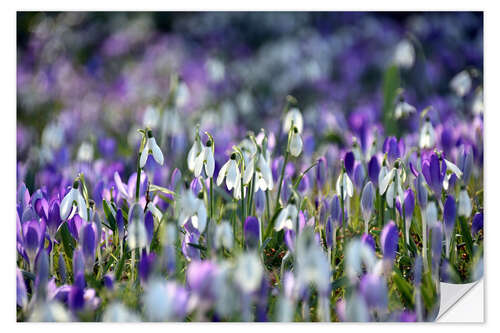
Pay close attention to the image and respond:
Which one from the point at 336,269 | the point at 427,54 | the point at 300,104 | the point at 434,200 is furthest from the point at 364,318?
the point at 427,54

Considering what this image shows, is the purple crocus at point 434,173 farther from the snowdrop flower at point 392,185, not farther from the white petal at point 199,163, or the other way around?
the white petal at point 199,163

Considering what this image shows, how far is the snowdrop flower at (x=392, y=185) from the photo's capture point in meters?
1.87

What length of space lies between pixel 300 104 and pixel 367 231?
1.89 m

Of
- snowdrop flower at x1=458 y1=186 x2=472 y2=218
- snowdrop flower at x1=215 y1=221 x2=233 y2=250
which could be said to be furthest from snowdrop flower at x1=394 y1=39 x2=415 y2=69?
snowdrop flower at x1=215 y1=221 x2=233 y2=250

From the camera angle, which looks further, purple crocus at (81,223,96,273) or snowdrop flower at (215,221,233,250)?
purple crocus at (81,223,96,273)

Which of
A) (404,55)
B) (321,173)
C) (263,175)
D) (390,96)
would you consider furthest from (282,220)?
(404,55)

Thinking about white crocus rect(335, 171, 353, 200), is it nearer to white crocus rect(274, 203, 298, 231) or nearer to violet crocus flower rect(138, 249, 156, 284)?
white crocus rect(274, 203, 298, 231)

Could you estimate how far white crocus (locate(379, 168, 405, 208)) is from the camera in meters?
1.87

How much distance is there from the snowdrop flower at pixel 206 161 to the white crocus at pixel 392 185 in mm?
518

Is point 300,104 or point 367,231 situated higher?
point 300,104

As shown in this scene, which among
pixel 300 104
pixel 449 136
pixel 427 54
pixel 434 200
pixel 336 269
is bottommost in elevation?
pixel 336 269

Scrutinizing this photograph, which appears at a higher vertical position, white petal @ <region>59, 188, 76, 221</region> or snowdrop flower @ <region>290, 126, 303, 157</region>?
snowdrop flower @ <region>290, 126, 303, 157</region>
